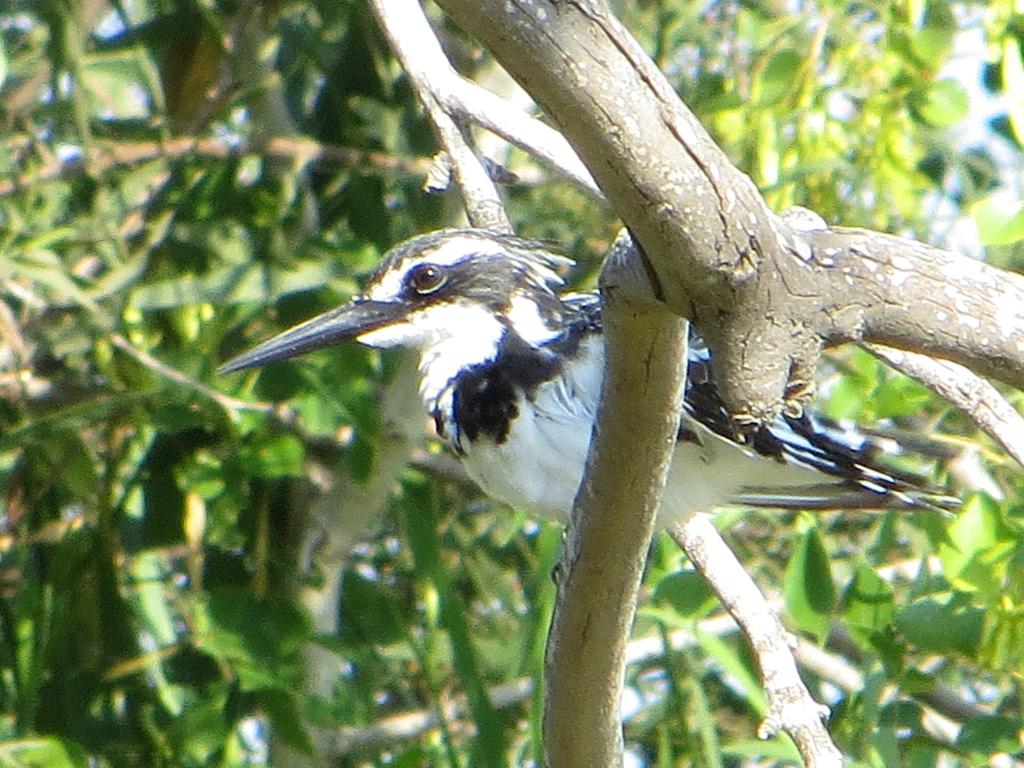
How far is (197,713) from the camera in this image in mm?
2768

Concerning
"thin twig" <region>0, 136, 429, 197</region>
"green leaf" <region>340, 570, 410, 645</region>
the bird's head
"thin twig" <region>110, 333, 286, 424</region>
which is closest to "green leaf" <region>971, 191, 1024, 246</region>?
the bird's head

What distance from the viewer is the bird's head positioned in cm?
215

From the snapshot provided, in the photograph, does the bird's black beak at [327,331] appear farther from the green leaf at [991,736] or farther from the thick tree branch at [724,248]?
the thick tree branch at [724,248]

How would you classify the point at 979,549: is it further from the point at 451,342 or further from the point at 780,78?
the point at 780,78

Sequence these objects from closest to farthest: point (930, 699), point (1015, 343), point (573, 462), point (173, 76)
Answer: point (1015, 343) < point (573, 462) < point (930, 699) < point (173, 76)

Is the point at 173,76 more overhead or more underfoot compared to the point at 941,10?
more underfoot

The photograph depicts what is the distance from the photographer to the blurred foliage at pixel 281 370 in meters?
2.47

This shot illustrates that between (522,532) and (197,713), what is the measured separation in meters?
0.62

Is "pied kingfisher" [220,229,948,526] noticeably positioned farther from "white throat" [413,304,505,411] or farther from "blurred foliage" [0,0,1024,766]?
"blurred foliage" [0,0,1024,766]

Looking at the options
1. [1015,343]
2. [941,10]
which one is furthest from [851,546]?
[1015,343]

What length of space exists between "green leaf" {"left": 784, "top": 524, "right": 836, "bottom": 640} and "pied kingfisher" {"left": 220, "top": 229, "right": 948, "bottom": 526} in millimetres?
63

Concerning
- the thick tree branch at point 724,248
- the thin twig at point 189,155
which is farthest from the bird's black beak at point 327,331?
the thick tree branch at point 724,248

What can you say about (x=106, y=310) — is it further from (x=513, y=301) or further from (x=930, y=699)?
(x=930, y=699)

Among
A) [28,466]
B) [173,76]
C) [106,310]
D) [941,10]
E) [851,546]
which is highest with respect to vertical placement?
[941,10]
